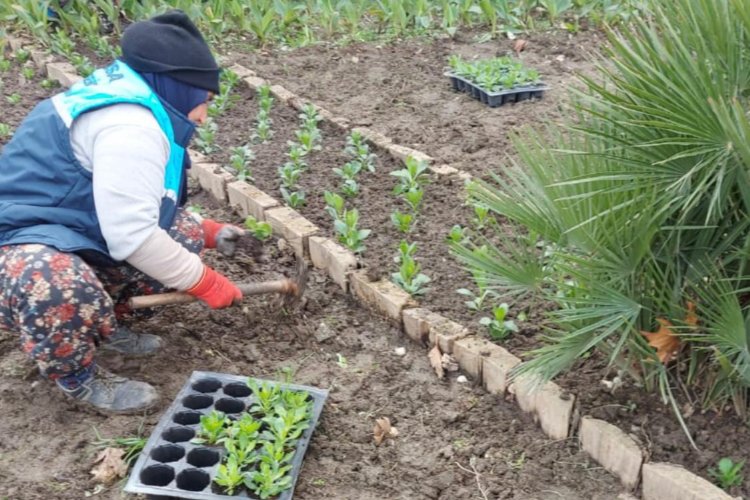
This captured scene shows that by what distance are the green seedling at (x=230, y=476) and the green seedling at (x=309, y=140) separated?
2.52 meters

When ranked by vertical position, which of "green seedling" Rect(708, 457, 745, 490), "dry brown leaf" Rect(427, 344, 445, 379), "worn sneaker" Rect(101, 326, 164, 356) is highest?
"green seedling" Rect(708, 457, 745, 490)

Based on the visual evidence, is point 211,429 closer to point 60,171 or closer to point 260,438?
point 260,438

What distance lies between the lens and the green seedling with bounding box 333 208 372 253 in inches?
151

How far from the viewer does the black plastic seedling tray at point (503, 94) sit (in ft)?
17.8

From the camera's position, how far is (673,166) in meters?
2.31

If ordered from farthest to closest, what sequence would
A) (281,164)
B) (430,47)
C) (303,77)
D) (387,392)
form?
(430,47) < (303,77) < (281,164) < (387,392)

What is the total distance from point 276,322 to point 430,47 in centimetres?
374

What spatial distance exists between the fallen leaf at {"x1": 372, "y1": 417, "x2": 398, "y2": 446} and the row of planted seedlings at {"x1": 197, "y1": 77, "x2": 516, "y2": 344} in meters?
0.54

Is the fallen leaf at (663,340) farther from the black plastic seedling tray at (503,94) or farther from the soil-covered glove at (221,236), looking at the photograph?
the black plastic seedling tray at (503,94)

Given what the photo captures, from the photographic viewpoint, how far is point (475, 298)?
346 cm

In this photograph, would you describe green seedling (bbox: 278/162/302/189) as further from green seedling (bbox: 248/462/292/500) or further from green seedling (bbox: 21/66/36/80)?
green seedling (bbox: 21/66/36/80)

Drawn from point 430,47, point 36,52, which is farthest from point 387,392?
point 36,52

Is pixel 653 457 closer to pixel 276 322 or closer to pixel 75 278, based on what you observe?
pixel 276 322

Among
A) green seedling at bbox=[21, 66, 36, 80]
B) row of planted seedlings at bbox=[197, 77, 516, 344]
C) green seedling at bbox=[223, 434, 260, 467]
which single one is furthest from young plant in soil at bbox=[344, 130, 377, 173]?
green seedling at bbox=[21, 66, 36, 80]
